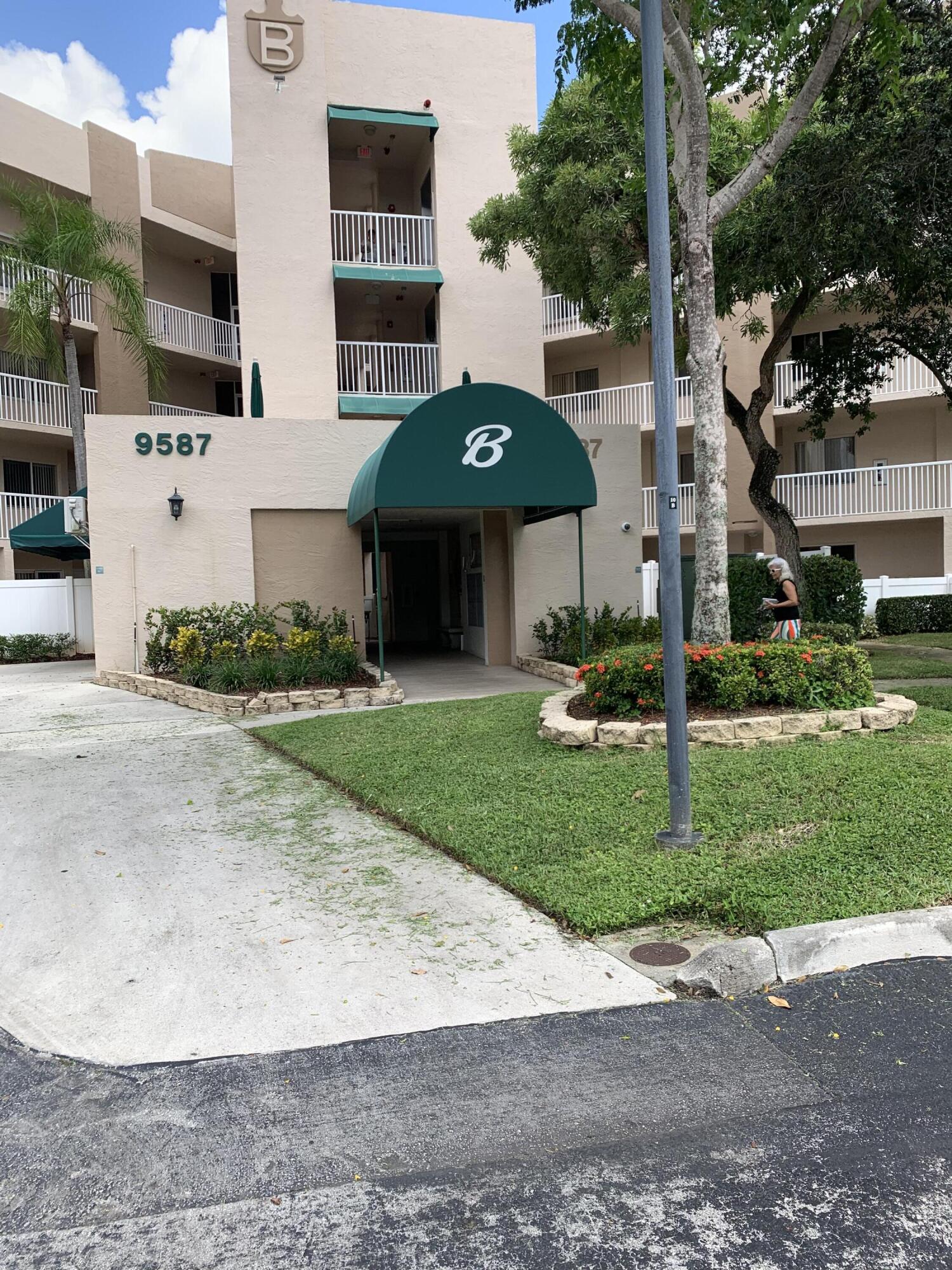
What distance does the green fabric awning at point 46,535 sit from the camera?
18.9m

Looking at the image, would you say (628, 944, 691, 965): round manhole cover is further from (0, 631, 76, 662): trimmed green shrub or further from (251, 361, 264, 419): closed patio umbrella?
(0, 631, 76, 662): trimmed green shrub

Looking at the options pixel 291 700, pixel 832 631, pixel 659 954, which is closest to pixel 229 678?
pixel 291 700

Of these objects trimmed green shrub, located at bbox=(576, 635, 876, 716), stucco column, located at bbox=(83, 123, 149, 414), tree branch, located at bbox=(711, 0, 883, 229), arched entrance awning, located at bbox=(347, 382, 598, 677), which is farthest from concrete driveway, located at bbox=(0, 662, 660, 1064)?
stucco column, located at bbox=(83, 123, 149, 414)

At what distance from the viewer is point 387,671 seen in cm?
1564

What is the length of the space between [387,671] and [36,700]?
5401 millimetres

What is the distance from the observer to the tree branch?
9.46 meters

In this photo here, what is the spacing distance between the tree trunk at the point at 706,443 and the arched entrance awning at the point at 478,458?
312cm

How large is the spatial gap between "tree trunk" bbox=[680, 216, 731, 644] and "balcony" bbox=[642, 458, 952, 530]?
48.1ft

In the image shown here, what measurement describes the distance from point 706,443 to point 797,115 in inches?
139

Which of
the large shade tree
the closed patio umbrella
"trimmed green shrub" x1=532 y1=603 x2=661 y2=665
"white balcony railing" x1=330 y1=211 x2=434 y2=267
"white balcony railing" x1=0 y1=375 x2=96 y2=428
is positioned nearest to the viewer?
the large shade tree

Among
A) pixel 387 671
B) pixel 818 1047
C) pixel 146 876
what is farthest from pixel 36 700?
pixel 818 1047

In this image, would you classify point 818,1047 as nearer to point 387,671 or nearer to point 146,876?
point 146,876

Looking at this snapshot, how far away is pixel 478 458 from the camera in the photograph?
1227 centimetres

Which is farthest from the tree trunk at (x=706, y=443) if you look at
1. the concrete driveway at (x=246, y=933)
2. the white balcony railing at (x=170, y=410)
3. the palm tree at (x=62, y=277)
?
the white balcony railing at (x=170, y=410)
